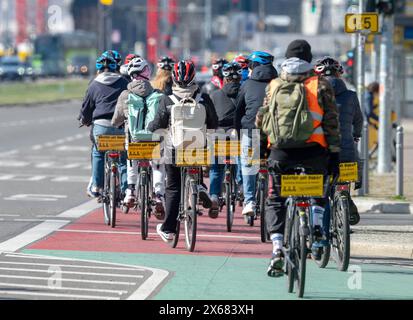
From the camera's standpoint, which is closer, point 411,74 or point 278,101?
point 278,101

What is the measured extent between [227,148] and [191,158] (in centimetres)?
266

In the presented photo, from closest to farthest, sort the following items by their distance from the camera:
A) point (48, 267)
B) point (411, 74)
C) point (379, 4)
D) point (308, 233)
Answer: point (308, 233) → point (48, 267) → point (379, 4) → point (411, 74)

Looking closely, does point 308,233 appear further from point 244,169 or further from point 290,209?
point 244,169

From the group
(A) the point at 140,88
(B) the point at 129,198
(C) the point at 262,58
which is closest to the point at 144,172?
(B) the point at 129,198

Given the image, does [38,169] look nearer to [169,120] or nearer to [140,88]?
[140,88]

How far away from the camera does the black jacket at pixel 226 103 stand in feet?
50.3

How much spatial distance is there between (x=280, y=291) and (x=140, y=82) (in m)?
4.41

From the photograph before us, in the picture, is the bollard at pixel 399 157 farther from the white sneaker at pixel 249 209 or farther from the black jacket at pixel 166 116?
the black jacket at pixel 166 116

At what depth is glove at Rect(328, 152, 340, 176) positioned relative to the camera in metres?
10.4

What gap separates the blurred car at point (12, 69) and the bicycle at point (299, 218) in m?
91.3

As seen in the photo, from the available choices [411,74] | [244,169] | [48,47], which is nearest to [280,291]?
[244,169]

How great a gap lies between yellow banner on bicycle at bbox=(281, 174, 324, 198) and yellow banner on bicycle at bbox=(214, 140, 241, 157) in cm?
482
